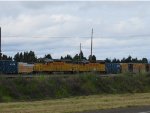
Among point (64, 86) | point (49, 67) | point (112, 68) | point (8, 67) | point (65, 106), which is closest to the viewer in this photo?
point (65, 106)

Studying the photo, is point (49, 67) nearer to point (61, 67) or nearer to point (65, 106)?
point (61, 67)

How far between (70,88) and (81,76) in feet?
15.5

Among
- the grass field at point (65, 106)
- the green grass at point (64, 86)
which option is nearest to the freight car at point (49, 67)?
the green grass at point (64, 86)

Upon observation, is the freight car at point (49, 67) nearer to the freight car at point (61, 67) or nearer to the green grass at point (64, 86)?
the freight car at point (61, 67)

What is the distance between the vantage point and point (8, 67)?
6894 centimetres

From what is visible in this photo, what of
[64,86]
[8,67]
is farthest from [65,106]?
[8,67]

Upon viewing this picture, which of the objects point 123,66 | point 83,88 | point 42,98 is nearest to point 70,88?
point 83,88

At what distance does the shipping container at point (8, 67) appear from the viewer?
223ft

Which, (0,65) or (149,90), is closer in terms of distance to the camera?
(149,90)

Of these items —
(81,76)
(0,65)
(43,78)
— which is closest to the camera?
(43,78)

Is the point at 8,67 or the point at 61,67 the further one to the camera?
the point at 61,67

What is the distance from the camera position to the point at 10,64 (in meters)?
69.4

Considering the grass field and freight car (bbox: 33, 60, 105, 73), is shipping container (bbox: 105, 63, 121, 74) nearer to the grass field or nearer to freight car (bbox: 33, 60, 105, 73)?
freight car (bbox: 33, 60, 105, 73)

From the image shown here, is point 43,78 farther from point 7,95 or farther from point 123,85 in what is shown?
point 123,85
